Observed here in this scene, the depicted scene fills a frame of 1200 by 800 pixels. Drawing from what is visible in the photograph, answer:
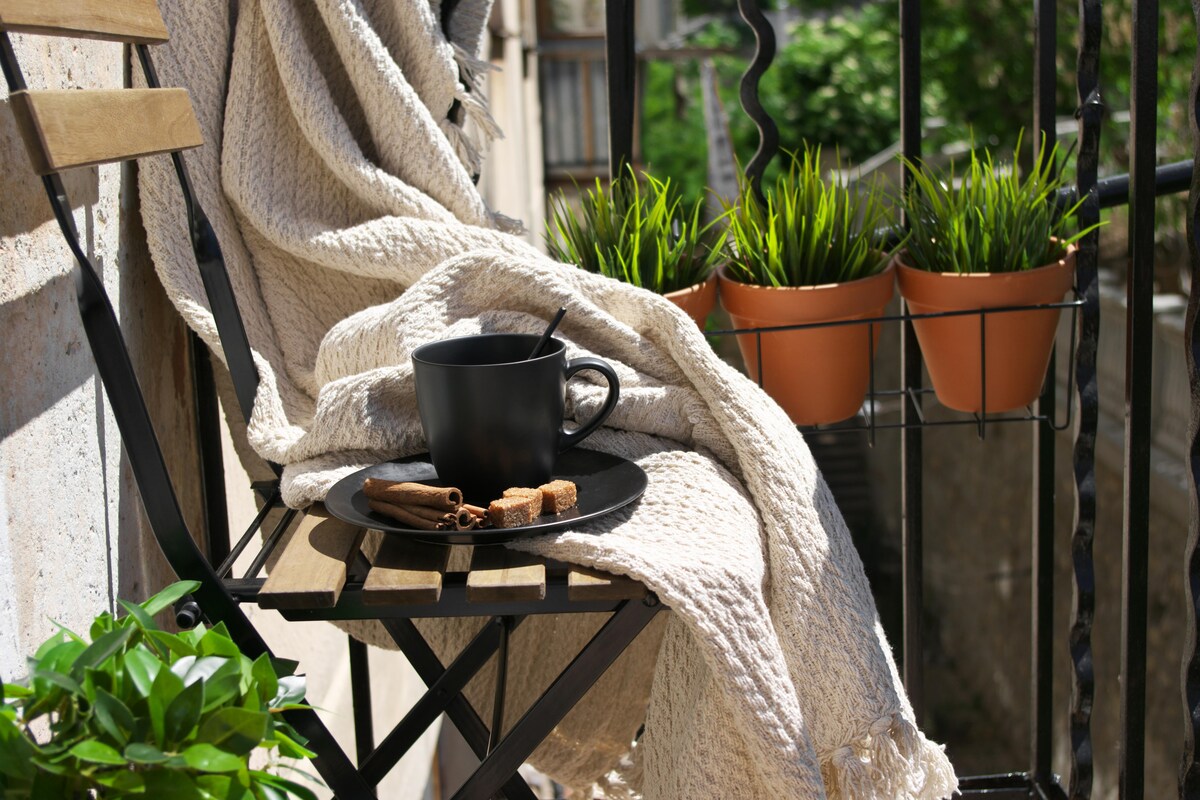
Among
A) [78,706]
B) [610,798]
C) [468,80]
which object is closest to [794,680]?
[610,798]

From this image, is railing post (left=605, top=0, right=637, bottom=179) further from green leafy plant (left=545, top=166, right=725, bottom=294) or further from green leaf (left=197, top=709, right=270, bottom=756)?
green leaf (left=197, top=709, right=270, bottom=756)

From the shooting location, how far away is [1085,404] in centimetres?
147

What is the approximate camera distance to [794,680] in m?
1.07

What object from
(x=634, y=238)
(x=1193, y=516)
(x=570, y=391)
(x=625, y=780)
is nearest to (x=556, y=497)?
(x=570, y=391)

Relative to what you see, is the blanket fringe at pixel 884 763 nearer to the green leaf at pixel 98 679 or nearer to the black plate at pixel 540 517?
the black plate at pixel 540 517

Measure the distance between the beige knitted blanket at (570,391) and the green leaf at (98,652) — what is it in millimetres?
336

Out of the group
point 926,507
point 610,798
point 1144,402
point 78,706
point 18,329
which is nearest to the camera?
point 78,706

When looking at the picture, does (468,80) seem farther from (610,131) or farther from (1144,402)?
(1144,402)

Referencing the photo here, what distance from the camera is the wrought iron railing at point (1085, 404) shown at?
131cm

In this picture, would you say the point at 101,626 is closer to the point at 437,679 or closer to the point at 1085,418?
the point at 437,679

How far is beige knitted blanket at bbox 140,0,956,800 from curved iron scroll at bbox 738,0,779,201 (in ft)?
1.12

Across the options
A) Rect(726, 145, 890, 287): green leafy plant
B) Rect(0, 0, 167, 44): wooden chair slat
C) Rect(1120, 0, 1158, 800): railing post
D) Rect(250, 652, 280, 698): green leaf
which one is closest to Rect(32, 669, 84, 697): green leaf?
Rect(250, 652, 280, 698): green leaf

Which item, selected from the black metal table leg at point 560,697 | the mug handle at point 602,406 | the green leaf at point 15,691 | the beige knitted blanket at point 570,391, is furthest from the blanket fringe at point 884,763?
the green leaf at point 15,691

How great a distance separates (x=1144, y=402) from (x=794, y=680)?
0.59 metres
